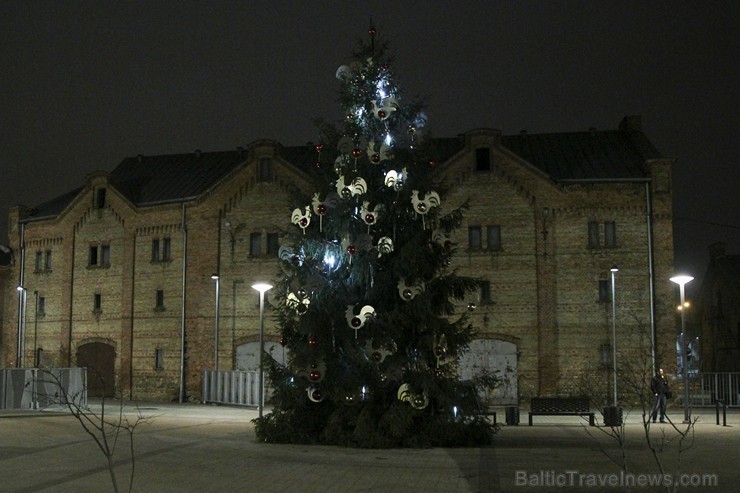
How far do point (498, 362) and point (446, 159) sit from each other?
9.62m

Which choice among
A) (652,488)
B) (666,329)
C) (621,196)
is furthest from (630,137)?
(652,488)

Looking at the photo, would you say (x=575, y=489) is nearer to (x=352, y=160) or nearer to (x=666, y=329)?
(x=352, y=160)

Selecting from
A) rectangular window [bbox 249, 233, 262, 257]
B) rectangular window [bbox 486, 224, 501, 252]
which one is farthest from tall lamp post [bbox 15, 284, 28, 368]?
rectangular window [bbox 486, 224, 501, 252]

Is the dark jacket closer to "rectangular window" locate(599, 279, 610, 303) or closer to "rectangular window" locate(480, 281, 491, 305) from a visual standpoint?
"rectangular window" locate(599, 279, 610, 303)

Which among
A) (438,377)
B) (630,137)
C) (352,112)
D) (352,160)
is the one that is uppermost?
(630,137)

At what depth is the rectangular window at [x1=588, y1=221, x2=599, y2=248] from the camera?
3556 cm

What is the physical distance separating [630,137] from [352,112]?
23.5 metres

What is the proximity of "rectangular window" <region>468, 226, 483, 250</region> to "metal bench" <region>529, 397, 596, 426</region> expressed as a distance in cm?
1306

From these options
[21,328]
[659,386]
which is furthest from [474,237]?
[21,328]

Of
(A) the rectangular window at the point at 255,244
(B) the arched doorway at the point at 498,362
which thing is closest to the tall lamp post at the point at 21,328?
(A) the rectangular window at the point at 255,244

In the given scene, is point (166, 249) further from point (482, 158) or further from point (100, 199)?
point (482, 158)

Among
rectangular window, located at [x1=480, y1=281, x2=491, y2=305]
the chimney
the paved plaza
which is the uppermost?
the chimney

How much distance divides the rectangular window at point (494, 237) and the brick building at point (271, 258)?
50 millimetres

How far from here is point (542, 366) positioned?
34969 millimetres
